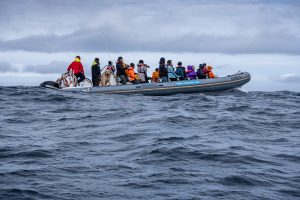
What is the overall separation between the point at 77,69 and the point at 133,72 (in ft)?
8.86

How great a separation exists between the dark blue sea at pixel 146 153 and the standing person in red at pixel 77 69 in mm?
5046

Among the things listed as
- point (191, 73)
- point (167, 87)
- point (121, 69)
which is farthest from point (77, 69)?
point (191, 73)

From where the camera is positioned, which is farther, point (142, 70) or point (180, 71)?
point (180, 71)

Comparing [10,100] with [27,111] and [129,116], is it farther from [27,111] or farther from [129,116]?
[129,116]

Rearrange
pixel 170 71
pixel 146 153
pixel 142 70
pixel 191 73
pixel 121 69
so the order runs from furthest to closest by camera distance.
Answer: pixel 191 73 < pixel 170 71 < pixel 142 70 < pixel 121 69 < pixel 146 153

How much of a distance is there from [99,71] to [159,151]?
42.5 ft

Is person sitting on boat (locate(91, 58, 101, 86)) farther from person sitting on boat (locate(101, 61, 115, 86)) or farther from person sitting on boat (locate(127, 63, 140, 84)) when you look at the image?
person sitting on boat (locate(127, 63, 140, 84))

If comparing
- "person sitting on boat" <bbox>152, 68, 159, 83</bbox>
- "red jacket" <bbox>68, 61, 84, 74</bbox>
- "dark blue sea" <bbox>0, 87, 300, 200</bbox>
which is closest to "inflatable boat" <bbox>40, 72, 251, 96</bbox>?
"red jacket" <bbox>68, 61, 84, 74</bbox>

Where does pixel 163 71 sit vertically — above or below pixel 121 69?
below

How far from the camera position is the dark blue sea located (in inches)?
237

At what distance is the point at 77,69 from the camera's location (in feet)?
67.5

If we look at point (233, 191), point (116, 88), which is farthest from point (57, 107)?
point (233, 191)

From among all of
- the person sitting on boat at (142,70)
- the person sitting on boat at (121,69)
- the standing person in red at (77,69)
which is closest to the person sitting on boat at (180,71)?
the person sitting on boat at (142,70)

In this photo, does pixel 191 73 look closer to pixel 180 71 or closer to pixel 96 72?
pixel 180 71
